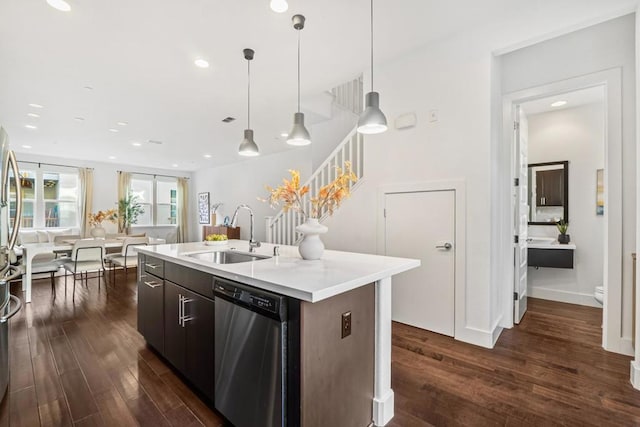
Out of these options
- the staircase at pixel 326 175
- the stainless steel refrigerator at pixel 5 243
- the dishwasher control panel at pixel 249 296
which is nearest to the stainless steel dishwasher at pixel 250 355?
the dishwasher control panel at pixel 249 296

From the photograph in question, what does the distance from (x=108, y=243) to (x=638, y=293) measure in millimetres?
7210

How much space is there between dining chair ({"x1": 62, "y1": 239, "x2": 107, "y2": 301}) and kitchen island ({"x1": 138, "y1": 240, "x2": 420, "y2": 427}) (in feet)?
11.1

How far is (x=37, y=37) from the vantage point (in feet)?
8.80

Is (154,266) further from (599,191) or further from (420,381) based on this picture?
(599,191)

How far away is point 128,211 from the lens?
8.55 m

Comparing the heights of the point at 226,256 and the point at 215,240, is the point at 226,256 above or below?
below

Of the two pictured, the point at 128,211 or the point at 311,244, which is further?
the point at 128,211

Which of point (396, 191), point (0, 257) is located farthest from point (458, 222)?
point (0, 257)

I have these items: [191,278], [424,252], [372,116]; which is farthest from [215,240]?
[424,252]

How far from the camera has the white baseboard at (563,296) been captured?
11.9 ft

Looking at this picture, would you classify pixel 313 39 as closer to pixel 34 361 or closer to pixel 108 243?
pixel 34 361

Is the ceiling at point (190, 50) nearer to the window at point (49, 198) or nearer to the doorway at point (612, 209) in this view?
the doorway at point (612, 209)

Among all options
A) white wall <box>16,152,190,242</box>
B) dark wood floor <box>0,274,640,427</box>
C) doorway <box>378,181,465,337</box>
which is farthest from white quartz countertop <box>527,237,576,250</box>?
white wall <box>16,152,190,242</box>

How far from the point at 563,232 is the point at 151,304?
15.9 ft
